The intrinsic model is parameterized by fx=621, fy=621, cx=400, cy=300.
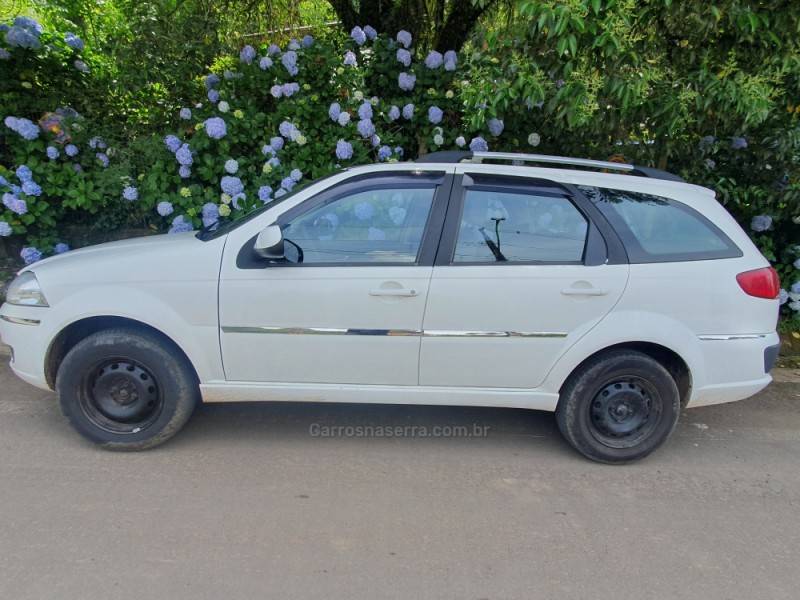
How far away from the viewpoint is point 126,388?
359 centimetres

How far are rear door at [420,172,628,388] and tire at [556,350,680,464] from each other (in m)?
0.26

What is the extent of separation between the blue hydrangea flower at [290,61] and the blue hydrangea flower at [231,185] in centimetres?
125

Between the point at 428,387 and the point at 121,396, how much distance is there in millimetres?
1776

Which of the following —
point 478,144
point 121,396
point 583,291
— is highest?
point 478,144

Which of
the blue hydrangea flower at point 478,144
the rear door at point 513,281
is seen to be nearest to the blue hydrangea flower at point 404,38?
the blue hydrangea flower at point 478,144

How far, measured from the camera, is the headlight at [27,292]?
353 cm

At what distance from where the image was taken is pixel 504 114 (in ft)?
19.0

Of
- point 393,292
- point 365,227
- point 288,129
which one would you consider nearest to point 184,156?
point 288,129

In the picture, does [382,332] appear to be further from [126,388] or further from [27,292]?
[27,292]

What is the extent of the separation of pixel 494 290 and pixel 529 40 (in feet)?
6.78

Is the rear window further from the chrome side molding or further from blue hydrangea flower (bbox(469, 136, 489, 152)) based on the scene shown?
blue hydrangea flower (bbox(469, 136, 489, 152))

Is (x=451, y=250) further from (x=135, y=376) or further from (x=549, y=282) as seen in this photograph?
(x=135, y=376)

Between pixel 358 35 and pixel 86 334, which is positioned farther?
pixel 358 35

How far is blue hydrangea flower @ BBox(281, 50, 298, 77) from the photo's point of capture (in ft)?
20.1
